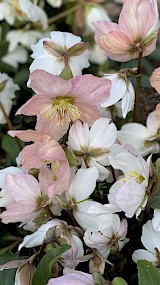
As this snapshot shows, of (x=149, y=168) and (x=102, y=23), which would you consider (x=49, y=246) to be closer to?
(x=149, y=168)

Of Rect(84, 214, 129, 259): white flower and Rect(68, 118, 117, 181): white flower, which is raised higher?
Rect(68, 118, 117, 181): white flower

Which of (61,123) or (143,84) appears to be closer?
(61,123)

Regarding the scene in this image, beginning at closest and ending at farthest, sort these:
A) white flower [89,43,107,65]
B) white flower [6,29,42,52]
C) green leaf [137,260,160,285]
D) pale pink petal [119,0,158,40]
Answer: green leaf [137,260,160,285] → pale pink petal [119,0,158,40] → white flower [6,29,42,52] → white flower [89,43,107,65]

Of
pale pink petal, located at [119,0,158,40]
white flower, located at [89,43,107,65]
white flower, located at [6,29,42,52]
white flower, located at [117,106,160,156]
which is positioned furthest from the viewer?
white flower, located at [89,43,107,65]

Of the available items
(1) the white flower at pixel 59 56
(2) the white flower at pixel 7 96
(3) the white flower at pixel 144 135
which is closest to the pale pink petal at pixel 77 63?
(1) the white flower at pixel 59 56

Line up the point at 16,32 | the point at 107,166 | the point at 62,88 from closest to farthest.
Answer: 1. the point at 62,88
2. the point at 107,166
3. the point at 16,32

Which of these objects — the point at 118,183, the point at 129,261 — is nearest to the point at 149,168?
the point at 118,183

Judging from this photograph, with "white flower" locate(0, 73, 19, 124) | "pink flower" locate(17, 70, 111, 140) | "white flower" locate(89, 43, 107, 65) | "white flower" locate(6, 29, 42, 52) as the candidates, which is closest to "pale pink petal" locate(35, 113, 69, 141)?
"pink flower" locate(17, 70, 111, 140)

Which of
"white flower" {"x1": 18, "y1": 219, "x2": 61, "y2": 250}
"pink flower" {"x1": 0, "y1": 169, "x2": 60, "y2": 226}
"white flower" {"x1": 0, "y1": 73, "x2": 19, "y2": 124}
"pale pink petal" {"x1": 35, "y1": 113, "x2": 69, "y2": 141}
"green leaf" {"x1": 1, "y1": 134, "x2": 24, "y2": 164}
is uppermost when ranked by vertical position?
"pale pink petal" {"x1": 35, "y1": 113, "x2": 69, "y2": 141}

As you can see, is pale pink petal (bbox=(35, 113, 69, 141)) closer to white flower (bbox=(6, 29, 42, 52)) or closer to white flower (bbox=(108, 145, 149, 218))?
white flower (bbox=(108, 145, 149, 218))
